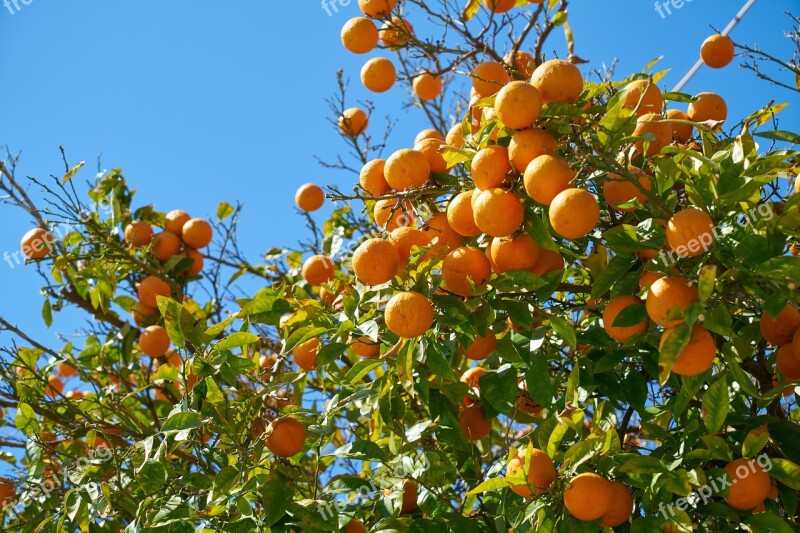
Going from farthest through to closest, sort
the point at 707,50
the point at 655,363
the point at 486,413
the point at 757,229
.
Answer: the point at 707,50, the point at 486,413, the point at 655,363, the point at 757,229

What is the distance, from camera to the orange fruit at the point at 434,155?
1787mm

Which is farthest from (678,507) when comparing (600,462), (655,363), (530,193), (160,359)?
(160,359)

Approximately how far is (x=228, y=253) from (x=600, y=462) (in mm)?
2082

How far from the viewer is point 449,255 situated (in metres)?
1.61

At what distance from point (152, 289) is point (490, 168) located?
59.4 inches

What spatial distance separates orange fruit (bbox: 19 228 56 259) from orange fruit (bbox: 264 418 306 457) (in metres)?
1.34

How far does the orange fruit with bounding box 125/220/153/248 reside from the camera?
2736mm

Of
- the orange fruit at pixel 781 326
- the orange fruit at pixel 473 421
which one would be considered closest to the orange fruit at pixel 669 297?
the orange fruit at pixel 781 326

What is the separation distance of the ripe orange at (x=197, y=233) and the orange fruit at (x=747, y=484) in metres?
1.99

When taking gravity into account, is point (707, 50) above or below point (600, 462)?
above

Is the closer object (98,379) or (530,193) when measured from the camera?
(530,193)

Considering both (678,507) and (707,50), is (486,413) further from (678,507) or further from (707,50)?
(707,50)

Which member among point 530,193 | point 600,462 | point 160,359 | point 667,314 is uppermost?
point 160,359

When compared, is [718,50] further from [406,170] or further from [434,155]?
[406,170]
